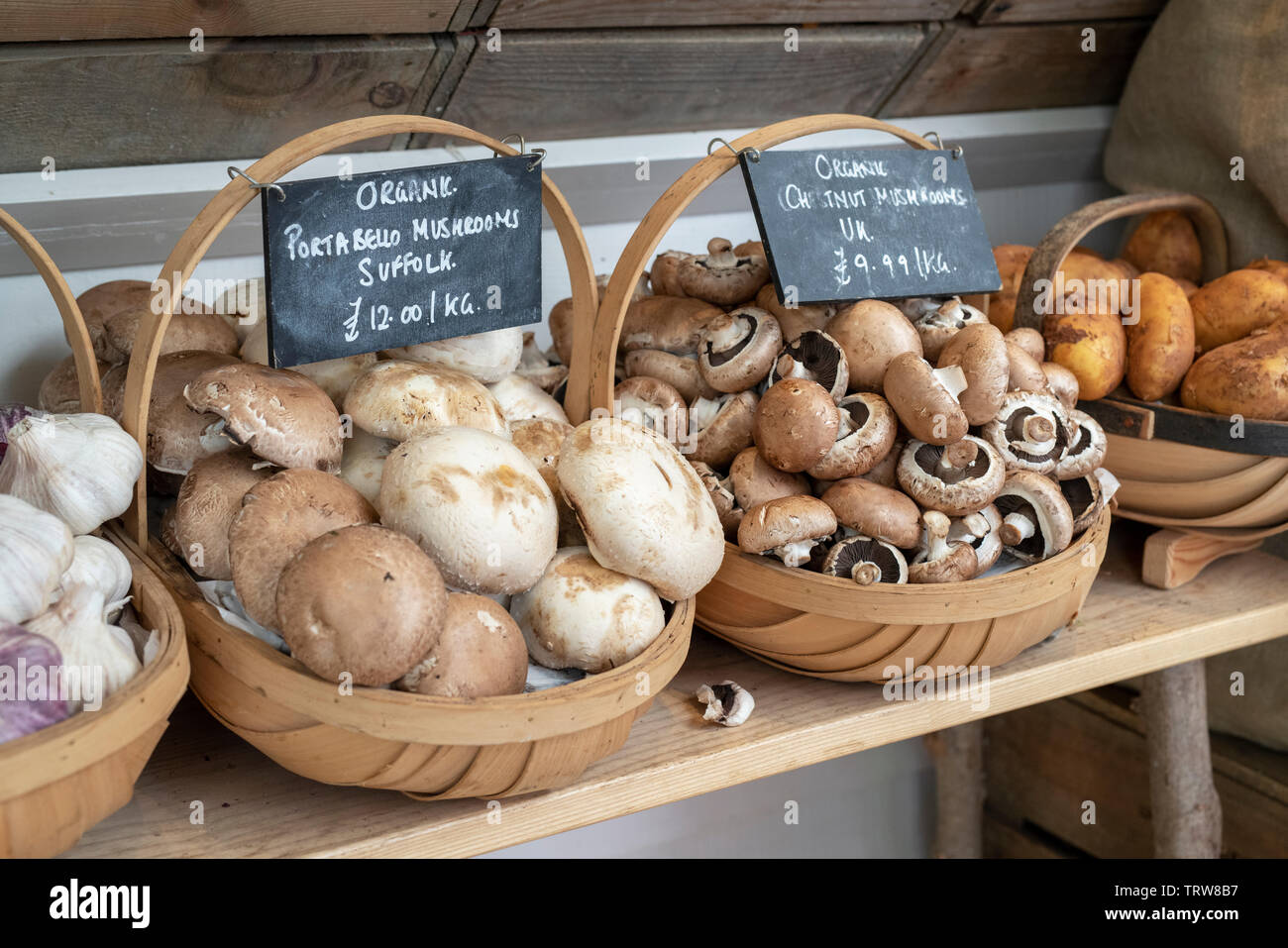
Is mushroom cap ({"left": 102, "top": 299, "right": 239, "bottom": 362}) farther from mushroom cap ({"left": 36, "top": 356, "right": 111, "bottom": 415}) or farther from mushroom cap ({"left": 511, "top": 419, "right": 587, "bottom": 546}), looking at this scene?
mushroom cap ({"left": 511, "top": 419, "right": 587, "bottom": 546})

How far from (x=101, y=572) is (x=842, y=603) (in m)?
0.78

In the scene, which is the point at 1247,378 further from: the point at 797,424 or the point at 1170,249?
the point at 797,424

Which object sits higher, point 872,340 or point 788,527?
point 872,340

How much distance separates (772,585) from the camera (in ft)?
4.25

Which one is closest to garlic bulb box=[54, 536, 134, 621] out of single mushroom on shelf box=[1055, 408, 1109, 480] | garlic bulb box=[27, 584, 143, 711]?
garlic bulb box=[27, 584, 143, 711]

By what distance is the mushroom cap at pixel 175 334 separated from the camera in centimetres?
132

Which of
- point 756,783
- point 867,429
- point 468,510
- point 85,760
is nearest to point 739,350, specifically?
point 867,429

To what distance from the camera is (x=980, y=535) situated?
1.33 m

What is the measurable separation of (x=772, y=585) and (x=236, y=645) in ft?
2.00

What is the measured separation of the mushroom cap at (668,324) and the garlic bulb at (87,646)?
0.77m
